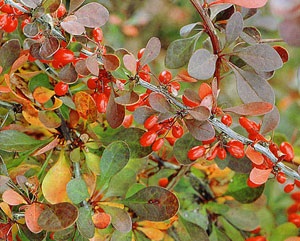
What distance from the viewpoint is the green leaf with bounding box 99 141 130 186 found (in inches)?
25.5

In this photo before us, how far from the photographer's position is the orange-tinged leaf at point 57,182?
636mm

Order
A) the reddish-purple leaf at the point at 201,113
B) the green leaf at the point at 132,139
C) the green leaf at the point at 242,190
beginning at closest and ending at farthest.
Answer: the reddish-purple leaf at the point at 201,113
the green leaf at the point at 132,139
the green leaf at the point at 242,190

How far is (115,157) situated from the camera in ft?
2.12

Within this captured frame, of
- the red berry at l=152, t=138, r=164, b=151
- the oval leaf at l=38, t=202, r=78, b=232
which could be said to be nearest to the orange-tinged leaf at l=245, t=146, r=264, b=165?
the red berry at l=152, t=138, r=164, b=151

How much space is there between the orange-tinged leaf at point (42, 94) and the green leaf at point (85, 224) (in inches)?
6.0

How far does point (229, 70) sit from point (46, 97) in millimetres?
243

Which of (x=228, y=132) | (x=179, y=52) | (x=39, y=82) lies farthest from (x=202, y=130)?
(x=39, y=82)

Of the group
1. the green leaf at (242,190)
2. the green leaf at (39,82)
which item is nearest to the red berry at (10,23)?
the green leaf at (39,82)

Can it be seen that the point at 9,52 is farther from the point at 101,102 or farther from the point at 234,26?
the point at 234,26

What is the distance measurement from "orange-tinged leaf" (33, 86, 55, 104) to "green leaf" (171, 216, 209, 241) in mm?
257

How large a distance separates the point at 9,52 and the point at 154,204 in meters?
0.26

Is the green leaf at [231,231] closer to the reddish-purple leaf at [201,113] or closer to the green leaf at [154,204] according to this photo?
the green leaf at [154,204]

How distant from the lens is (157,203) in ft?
2.14

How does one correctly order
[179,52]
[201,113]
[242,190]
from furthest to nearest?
[242,190] < [179,52] < [201,113]
